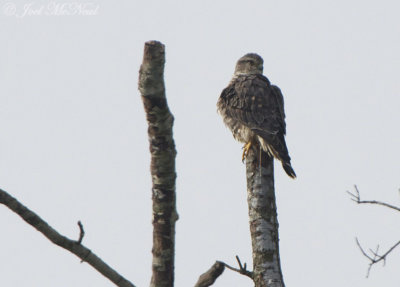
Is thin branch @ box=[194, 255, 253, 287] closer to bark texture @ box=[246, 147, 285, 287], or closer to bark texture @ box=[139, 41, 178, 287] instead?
bark texture @ box=[139, 41, 178, 287]

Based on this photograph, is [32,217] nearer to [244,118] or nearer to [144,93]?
[144,93]

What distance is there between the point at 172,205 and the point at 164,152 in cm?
27

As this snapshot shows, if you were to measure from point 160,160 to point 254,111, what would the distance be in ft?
16.6

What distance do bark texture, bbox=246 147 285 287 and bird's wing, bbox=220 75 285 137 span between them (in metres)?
2.07

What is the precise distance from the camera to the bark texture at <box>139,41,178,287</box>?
11.1 feet

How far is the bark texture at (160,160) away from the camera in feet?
11.1

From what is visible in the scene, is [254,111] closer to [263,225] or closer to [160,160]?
[263,225]

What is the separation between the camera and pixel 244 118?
8367 millimetres

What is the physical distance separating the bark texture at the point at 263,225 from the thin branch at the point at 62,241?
6.61 feet

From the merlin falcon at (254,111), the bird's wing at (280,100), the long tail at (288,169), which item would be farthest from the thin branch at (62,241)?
the bird's wing at (280,100)

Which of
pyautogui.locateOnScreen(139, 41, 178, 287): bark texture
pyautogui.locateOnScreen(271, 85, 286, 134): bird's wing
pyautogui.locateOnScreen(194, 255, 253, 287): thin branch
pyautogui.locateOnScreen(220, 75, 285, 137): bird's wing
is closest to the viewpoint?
pyautogui.locateOnScreen(139, 41, 178, 287): bark texture

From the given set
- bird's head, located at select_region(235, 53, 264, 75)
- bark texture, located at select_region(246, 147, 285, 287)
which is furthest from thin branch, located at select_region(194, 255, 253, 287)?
bird's head, located at select_region(235, 53, 264, 75)

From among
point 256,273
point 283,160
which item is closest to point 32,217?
point 256,273

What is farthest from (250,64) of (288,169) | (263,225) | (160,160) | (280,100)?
(160,160)
